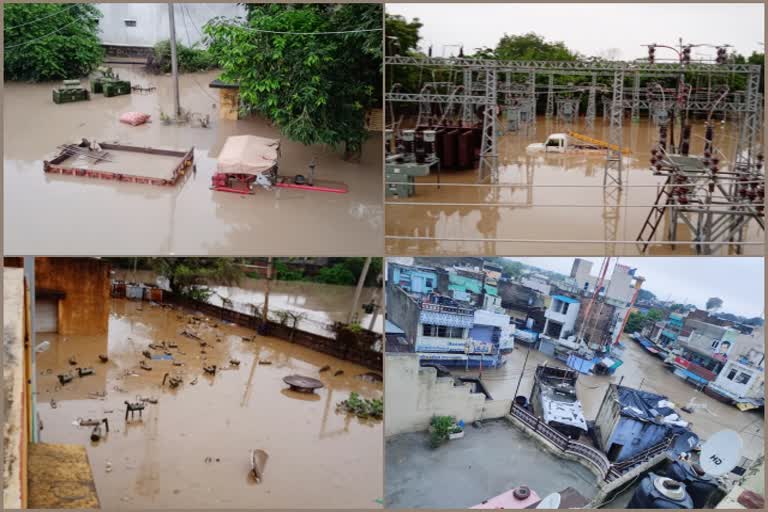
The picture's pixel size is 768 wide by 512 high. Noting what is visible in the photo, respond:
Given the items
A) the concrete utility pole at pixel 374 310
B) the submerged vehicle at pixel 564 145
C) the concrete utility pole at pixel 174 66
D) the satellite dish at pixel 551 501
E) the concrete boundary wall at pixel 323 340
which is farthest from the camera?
the submerged vehicle at pixel 564 145

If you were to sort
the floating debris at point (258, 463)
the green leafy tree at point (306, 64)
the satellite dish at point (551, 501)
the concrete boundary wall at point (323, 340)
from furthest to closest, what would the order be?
the concrete boundary wall at point (323, 340) → the green leafy tree at point (306, 64) → the floating debris at point (258, 463) → the satellite dish at point (551, 501)

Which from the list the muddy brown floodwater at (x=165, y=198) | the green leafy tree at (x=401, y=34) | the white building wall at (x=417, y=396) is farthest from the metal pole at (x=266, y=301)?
the white building wall at (x=417, y=396)

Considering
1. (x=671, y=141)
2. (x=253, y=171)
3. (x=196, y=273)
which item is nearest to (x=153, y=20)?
(x=253, y=171)

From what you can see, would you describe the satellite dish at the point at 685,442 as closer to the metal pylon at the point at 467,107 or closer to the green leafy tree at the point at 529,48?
the green leafy tree at the point at 529,48

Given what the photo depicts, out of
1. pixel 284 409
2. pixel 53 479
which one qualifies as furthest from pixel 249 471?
pixel 53 479

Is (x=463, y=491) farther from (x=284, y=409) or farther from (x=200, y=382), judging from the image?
(x=200, y=382)

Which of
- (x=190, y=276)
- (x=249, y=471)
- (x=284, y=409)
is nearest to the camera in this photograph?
(x=249, y=471)

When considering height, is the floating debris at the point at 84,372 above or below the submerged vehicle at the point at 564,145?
below
